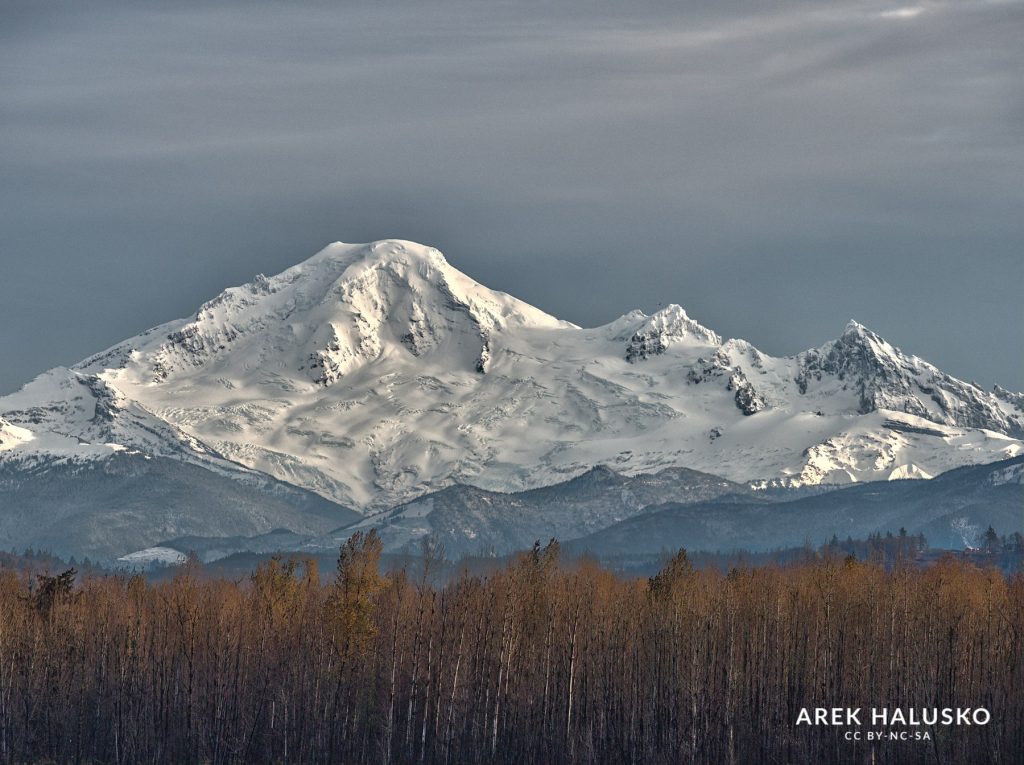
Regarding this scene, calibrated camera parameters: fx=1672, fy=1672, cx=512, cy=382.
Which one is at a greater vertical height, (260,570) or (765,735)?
(260,570)

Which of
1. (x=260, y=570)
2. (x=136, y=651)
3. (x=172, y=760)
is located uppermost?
(x=260, y=570)

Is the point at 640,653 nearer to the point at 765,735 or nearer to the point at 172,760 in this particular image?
the point at 765,735

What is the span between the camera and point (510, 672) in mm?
135500

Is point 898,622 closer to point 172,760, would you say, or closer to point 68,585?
point 172,760

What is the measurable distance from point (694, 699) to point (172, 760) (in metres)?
43.6

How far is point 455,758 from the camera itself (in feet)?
428

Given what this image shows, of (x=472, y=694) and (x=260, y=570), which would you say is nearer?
(x=472, y=694)

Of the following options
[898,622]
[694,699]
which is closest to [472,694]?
[694,699]

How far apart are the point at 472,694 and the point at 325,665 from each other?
12.2 m

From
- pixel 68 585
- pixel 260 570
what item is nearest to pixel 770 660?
pixel 260 570

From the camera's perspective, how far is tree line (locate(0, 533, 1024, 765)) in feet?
422

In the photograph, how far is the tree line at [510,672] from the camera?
422ft

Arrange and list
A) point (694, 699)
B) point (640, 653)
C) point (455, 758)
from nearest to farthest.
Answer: point (694, 699), point (455, 758), point (640, 653)

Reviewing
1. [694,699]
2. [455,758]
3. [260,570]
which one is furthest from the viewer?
[260,570]
